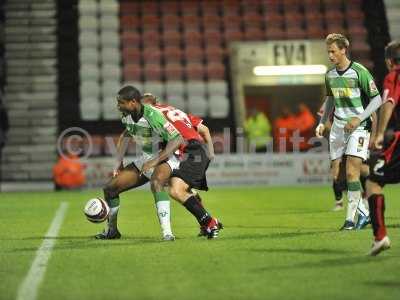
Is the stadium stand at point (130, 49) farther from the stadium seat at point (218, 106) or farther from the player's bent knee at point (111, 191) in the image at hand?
the player's bent knee at point (111, 191)

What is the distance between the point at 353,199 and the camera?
9172mm

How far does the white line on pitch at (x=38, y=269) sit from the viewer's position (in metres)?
5.39

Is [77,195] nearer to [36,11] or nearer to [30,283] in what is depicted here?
[36,11]

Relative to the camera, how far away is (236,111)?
75.5ft

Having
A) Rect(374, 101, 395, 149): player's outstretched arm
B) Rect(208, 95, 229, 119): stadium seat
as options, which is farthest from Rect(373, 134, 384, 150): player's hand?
Rect(208, 95, 229, 119): stadium seat

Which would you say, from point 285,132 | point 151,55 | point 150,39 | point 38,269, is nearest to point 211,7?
point 150,39

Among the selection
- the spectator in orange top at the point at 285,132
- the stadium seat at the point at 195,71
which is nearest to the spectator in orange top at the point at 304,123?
the spectator in orange top at the point at 285,132

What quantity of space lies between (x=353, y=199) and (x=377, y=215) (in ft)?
8.16

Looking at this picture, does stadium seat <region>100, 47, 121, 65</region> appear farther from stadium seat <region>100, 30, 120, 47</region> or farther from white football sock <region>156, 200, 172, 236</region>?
white football sock <region>156, 200, 172, 236</region>

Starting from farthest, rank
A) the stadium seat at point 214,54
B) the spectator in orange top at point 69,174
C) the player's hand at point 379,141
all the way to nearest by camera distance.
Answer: the stadium seat at point 214,54, the spectator in orange top at point 69,174, the player's hand at point 379,141

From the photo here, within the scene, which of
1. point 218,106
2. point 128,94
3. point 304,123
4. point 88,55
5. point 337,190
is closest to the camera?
point 128,94

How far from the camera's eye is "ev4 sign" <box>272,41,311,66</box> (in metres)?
23.5

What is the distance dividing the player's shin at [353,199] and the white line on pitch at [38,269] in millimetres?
3140

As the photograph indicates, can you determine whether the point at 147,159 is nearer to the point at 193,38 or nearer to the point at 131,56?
the point at 131,56
